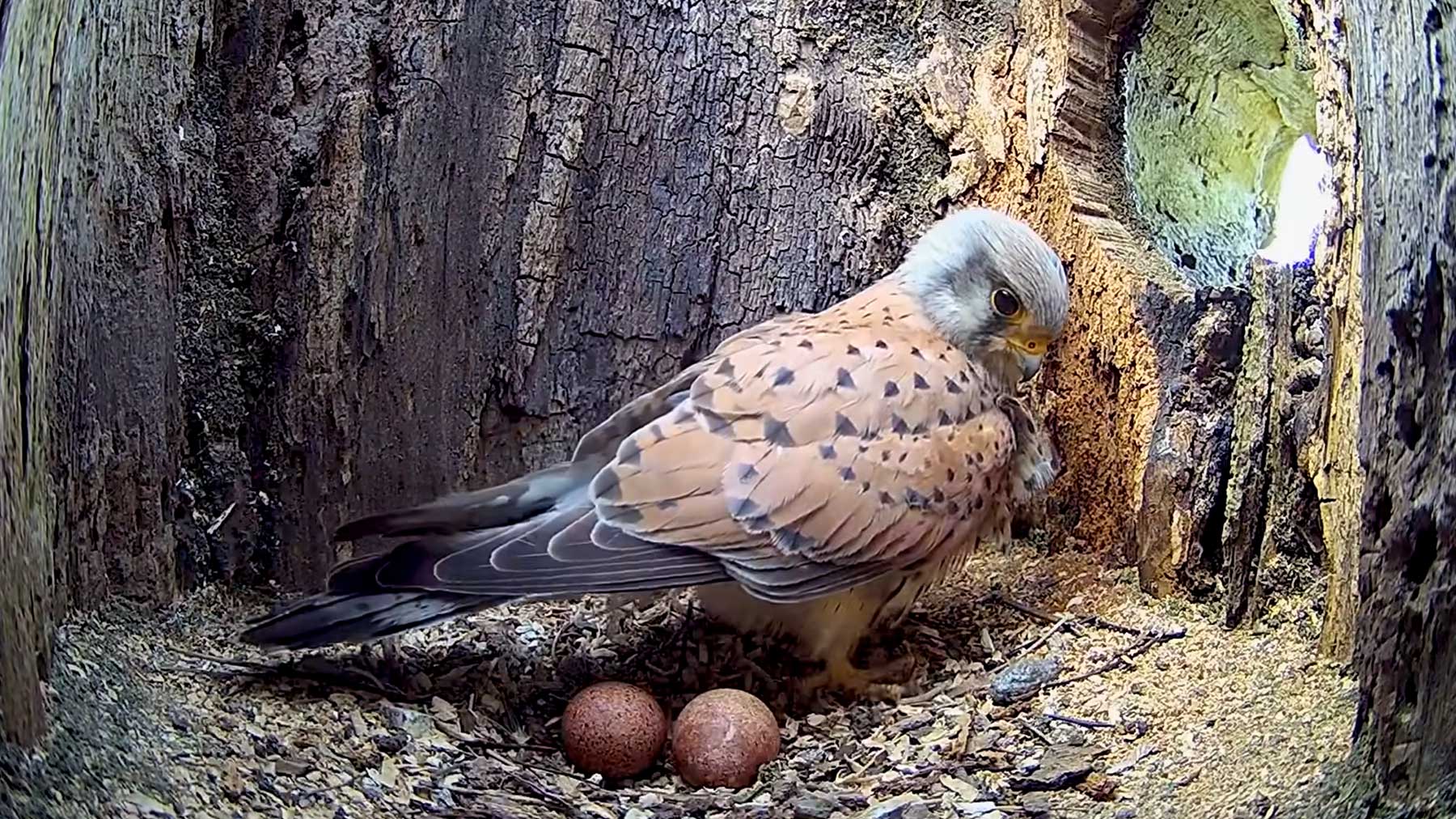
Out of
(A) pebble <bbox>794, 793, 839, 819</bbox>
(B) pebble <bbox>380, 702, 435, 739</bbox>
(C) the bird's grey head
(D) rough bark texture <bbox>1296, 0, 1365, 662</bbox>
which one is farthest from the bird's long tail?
(D) rough bark texture <bbox>1296, 0, 1365, 662</bbox>

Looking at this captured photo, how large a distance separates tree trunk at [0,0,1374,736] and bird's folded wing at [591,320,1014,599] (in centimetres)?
31

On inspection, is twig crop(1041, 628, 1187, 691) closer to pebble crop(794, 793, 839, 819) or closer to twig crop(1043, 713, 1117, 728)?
twig crop(1043, 713, 1117, 728)

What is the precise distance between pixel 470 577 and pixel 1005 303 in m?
1.02

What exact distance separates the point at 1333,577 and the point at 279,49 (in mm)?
1879

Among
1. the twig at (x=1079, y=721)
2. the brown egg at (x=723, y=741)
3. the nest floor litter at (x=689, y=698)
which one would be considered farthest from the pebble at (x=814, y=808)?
the twig at (x=1079, y=721)

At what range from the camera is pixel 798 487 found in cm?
197

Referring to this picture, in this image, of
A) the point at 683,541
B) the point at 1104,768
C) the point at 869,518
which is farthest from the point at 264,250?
the point at 1104,768

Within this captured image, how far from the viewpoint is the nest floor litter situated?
4.61ft

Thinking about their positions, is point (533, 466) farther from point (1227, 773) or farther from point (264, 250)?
point (1227, 773)

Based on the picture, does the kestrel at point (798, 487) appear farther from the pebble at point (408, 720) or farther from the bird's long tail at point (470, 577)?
the pebble at point (408, 720)

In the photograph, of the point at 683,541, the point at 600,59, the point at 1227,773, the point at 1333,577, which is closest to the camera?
the point at 1227,773

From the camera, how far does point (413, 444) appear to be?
2.29 m

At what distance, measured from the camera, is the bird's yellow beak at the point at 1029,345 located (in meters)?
2.20

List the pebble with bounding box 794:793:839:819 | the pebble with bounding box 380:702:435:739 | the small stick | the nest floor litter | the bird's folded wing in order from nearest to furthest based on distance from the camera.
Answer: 1. the nest floor litter
2. the pebble with bounding box 794:793:839:819
3. the pebble with bounding box 380:702:435:739
4. the bird's folded wing
5. the small stick
